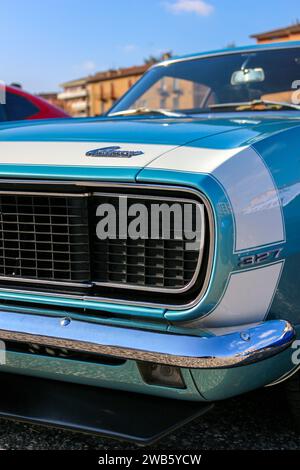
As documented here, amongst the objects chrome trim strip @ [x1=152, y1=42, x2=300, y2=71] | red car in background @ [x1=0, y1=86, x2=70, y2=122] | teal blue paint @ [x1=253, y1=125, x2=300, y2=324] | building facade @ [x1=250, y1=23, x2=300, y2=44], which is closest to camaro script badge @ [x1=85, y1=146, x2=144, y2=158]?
teal blue paint @ [x1=253, y1=125, x2=300, y2=324]

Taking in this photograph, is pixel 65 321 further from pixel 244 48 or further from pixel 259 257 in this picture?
pixel 244 48

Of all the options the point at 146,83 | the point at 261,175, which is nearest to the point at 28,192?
the point at 261,175

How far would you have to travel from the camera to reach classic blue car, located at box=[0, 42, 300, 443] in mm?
1945

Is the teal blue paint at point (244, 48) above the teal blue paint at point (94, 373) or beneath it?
above

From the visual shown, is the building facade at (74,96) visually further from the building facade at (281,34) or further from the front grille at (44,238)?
the front grille at (44,238)

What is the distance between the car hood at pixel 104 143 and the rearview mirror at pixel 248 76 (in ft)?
3.36

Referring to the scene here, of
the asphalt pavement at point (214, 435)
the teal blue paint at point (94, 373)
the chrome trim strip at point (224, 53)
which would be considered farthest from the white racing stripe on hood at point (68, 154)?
the chrome trim strip at point (224, 53)

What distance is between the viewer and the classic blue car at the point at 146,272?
1.95 meters

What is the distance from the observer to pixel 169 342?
196 cm

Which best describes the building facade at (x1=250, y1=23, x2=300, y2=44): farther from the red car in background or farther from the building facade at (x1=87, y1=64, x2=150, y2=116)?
the red car in background

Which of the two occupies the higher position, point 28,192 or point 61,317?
point 28,192

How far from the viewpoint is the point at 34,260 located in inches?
88.1

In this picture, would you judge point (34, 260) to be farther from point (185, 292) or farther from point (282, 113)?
point (282, 113)

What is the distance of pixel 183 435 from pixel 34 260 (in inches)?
37.6
